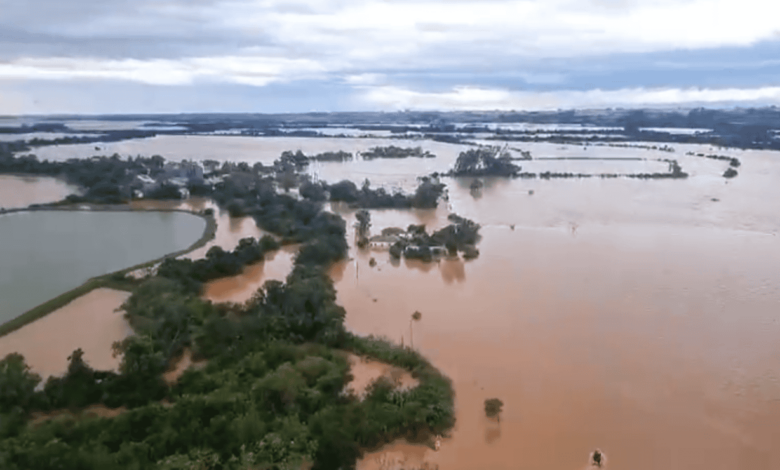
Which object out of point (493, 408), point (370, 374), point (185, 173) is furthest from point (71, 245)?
point (493, 408)

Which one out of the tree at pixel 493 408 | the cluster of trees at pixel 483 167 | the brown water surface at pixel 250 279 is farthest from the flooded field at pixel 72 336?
the cluster of trees at pixel 483 167

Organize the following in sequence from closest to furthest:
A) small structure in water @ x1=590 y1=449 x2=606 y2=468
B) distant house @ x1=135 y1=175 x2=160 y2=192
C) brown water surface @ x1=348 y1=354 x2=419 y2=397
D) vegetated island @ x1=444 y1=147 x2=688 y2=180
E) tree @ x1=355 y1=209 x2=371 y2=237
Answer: small structure in water @ x1=590 y1=449 x2=606 y2=468 < brown water surface @ x1=348 y1=354 x2=419 y2=397 < tree @ x1=355 y1=209 x2=371 y2=237 < distant house @ x1=135 y1=175 x2=160 y2=192 < vegetated island @ x1=444 y1=147 x2=688 y2=180

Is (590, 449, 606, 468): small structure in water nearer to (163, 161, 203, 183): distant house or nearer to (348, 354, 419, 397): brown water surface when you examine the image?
(348, 354, 419, 397): brown water surface

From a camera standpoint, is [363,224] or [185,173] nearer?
[363,224]

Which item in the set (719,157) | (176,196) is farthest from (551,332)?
(719,157)

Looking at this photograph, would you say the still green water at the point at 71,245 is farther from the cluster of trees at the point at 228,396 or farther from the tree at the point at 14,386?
the tree at the point at 14,386

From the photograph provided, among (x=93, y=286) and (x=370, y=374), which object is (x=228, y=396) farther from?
(x=93, y=286)

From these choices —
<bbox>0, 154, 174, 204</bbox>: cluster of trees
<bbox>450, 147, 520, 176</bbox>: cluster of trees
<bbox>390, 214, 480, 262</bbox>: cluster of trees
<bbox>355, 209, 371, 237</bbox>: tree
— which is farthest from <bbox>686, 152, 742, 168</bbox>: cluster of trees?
A: <bbox>0, 154, 174, 204</bbox>: cluster of trees
